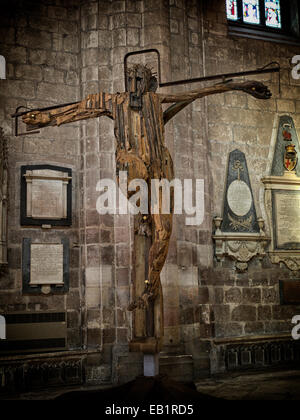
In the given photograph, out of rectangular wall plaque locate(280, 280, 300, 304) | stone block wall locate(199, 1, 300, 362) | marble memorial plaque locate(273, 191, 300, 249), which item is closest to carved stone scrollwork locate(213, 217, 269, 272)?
stone block wall locate(199, 1, 300, 362)

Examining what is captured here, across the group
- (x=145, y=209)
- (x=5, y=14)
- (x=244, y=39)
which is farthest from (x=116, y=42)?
(x=145, y=209)

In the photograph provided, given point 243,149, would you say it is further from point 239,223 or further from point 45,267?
point 45,267

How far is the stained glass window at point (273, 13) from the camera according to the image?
30.6 feet

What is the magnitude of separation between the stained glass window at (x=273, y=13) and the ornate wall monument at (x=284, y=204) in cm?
208

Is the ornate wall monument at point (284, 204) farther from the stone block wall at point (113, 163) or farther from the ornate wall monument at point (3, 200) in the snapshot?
the ornate wall monument at point (3, 200)

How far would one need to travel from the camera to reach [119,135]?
444cm

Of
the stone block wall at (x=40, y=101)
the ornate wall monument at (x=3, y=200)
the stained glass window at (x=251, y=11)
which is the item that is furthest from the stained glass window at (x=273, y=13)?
the ornate wall monument at (x=3, y=200)

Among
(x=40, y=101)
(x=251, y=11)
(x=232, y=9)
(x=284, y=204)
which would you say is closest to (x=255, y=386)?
(x=284, y=204)

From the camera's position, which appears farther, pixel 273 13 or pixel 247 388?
pixel 273 13

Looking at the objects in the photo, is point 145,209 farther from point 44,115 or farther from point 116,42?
point 116,42

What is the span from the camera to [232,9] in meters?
9.02

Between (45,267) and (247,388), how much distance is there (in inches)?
117

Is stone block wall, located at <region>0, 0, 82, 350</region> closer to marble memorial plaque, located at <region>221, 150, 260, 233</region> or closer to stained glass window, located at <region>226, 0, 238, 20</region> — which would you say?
marble memorial plaque, located at <region>221, 150, 260, 233</region>

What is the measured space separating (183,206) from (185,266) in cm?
83
